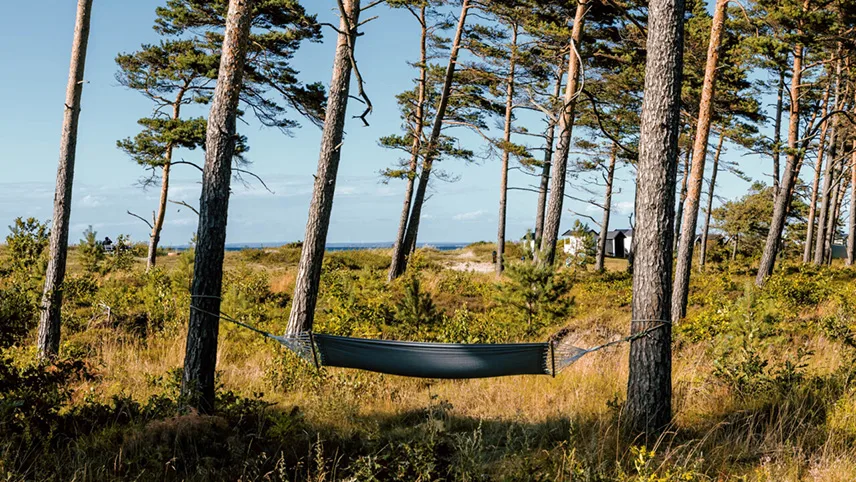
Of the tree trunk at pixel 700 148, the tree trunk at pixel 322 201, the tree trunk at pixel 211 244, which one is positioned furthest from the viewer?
the tree trunk at pixel 700 148

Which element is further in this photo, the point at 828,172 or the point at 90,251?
the point at 828,172

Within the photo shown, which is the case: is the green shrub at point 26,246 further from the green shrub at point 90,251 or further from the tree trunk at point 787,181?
the tree trunk at point 787,181

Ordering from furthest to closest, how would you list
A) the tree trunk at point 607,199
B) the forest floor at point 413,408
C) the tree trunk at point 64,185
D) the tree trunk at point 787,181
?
the tree trunk at point 607,199 < the tree trunk at point 787,181 < the tree trunk at point 64,185 < the forest floor at point 413,408

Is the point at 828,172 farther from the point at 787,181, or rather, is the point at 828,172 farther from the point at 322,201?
the point at 322,201

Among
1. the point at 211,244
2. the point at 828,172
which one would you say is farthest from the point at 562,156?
the point at 828,172

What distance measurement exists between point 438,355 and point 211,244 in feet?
6.22

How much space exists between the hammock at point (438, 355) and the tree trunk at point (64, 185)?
352cm

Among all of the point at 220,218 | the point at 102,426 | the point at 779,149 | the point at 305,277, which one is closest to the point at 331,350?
the point at 220,218

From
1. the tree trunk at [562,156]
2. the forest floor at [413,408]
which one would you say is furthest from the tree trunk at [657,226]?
the tree trunk at [562,156]

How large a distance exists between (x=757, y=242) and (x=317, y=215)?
34490 mm

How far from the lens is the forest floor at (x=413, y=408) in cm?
377

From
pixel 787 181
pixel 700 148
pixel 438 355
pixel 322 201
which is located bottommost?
pixel 438 355

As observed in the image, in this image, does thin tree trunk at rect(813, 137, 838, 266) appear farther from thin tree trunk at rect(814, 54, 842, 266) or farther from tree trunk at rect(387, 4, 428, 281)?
tree trunk at rect(387, 4, 428, 281)

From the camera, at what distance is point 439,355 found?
4633 mm
